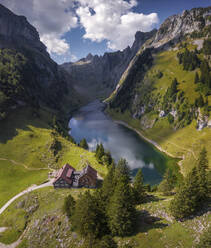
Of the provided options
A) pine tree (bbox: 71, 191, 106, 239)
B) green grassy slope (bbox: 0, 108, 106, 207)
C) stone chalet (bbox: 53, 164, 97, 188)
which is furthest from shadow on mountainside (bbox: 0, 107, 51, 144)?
pine tree (bbox: 71, 191, 106, 239)

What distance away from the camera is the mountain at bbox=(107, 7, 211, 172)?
99069mm

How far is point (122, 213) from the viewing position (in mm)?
26766

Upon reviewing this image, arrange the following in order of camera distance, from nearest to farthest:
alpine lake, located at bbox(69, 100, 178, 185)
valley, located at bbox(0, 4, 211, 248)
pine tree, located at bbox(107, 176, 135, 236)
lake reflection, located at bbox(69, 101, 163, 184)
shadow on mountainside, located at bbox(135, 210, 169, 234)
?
pine tree, located at bbox(107, 176, 135, 236) → valley, located at bbox(0, 4, 211, 248) → shadow on mountainside, located at bbox(135, 210, 169, 234) → alpine lake, located at bbox(69, 100, 178, 185) → lake reflection, located at bbox(69, 101, 163, 184)

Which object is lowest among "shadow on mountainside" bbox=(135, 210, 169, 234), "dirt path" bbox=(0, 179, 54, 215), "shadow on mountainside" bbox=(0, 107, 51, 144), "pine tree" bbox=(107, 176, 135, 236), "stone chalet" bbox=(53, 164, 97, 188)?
"dirt path" bbox=(0, 179, 54, 215)

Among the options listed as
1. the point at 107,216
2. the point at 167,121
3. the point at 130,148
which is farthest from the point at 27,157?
the point at 167,121

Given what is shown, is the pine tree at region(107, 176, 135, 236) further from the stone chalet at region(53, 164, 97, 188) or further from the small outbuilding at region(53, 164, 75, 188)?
the small outbuilding at region(53, 164, 75, 188)

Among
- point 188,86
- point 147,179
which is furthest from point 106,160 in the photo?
point 188,86

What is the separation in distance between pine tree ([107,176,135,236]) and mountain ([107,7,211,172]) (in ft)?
210

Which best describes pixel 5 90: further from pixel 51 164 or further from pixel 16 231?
pixel 16 231

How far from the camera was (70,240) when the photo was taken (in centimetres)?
3375

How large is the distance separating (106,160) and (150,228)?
150 feet

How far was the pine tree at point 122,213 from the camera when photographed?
2688 centimetres

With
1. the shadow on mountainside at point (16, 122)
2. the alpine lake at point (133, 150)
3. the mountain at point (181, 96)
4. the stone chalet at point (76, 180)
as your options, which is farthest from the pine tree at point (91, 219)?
the shadow on mountainside at point (16, 122)

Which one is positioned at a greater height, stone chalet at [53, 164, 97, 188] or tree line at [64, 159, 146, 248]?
tree line at [64, 159, 146, 248]
